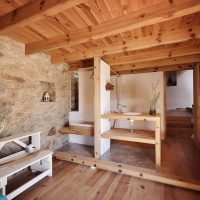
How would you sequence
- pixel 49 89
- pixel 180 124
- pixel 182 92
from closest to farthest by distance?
pixel 49 89 < pixel 180 124 < pixel 182 92

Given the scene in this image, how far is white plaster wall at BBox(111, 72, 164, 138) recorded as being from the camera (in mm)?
4152

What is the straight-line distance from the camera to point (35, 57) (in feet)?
9.70

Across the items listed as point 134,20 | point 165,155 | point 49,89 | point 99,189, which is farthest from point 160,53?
point 99,189

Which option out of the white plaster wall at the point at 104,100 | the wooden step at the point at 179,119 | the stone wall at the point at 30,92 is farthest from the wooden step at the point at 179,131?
the stone wall at the point at 30,92

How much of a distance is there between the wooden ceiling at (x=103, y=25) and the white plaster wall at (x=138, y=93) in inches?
48.0

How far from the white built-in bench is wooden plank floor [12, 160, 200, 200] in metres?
0.15

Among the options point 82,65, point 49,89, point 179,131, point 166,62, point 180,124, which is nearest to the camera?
point 49,89

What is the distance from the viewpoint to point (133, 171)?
243cm

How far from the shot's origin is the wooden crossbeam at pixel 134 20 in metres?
1.50

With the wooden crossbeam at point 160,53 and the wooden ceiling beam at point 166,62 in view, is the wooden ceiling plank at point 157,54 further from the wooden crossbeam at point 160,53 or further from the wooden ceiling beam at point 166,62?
the wooden ceiling beam at point 166,62

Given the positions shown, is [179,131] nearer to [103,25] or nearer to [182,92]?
[182,92]

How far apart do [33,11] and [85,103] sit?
2.58 meters

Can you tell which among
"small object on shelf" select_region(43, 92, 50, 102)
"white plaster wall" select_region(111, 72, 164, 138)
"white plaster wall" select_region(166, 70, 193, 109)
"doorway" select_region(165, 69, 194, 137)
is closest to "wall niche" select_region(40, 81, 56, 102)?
"small object on shelf" select_region(43, 92, 50, 102)

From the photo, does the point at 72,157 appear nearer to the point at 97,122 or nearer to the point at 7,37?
the point at 97,122
